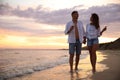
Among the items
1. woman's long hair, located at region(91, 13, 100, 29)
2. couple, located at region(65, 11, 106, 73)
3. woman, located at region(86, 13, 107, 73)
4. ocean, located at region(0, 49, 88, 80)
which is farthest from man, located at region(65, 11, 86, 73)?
ocean, located at region(0, 49, 88, 80)

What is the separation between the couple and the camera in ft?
A: 17.9

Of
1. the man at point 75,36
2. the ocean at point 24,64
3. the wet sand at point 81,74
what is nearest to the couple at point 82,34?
the man at point 75,36

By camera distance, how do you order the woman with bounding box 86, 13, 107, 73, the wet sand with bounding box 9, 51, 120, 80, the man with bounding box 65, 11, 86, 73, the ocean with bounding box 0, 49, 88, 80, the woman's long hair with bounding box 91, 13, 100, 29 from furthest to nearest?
the ocean with bounding box 0, 49, 88, 80
the man with bounding box 65, 11, 86, 73
the woman with bounding box 86, 13, 107, 73
the woman's long hair with bounding box 91, 13, 100, 29
the wet sand with bounding box 9, 51, 120, 80

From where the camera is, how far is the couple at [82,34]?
5.45m

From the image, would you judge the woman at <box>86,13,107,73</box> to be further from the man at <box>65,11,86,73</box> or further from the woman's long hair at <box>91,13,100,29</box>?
the man at <box>65,11,86,73</box>

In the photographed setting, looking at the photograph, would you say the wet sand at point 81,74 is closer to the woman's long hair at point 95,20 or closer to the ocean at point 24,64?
the ocean at point 24,64

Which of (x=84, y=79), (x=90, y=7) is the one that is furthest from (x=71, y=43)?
(x=84, y=79)

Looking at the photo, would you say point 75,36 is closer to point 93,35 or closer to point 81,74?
point 93,35

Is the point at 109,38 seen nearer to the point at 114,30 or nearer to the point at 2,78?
the point at 114,30

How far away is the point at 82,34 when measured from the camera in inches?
233

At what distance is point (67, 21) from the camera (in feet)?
19.4

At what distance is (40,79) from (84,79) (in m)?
0.80

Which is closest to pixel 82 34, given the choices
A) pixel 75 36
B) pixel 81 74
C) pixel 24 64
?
pixel 75 36

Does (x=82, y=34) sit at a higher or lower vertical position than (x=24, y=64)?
higher
